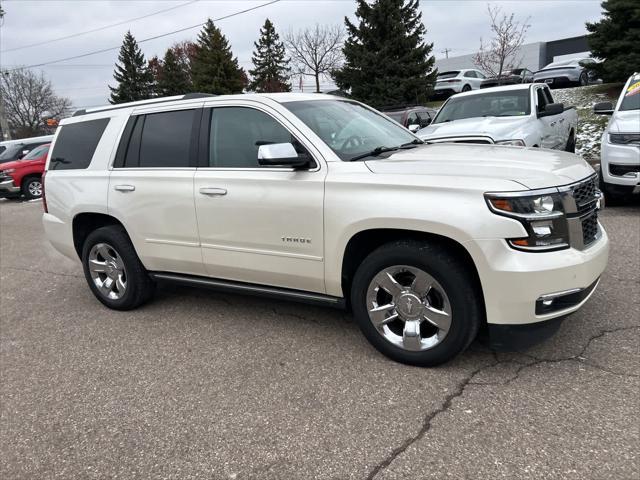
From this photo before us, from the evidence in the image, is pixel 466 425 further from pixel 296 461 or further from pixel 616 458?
pixel 296 461

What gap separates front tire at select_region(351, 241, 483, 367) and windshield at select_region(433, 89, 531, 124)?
6.14 m

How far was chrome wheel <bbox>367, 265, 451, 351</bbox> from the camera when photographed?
314cm

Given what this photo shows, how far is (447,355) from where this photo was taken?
3170mm

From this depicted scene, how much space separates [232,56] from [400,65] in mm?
24070

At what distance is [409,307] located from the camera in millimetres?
3219

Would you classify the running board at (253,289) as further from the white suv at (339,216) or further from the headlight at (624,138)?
the headlight at (624,138)

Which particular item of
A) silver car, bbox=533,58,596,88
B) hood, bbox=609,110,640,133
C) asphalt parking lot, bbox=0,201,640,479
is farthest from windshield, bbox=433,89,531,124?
silver car, bbox=533,58,596,88

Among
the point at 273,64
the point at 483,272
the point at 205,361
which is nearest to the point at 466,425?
the point at 483,272

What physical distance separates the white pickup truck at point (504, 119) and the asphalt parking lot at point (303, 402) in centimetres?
345

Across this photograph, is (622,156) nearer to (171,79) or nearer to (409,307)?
(409,307)

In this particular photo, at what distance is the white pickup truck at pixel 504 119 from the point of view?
24.7 feet

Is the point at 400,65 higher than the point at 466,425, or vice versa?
the point at 400,65

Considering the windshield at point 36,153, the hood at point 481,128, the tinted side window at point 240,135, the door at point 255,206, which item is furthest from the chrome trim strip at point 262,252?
the windshield at point 36,153

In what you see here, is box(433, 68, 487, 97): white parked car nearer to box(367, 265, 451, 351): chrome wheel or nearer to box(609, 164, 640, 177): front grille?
box(609, 164, 640, 177): front grille
